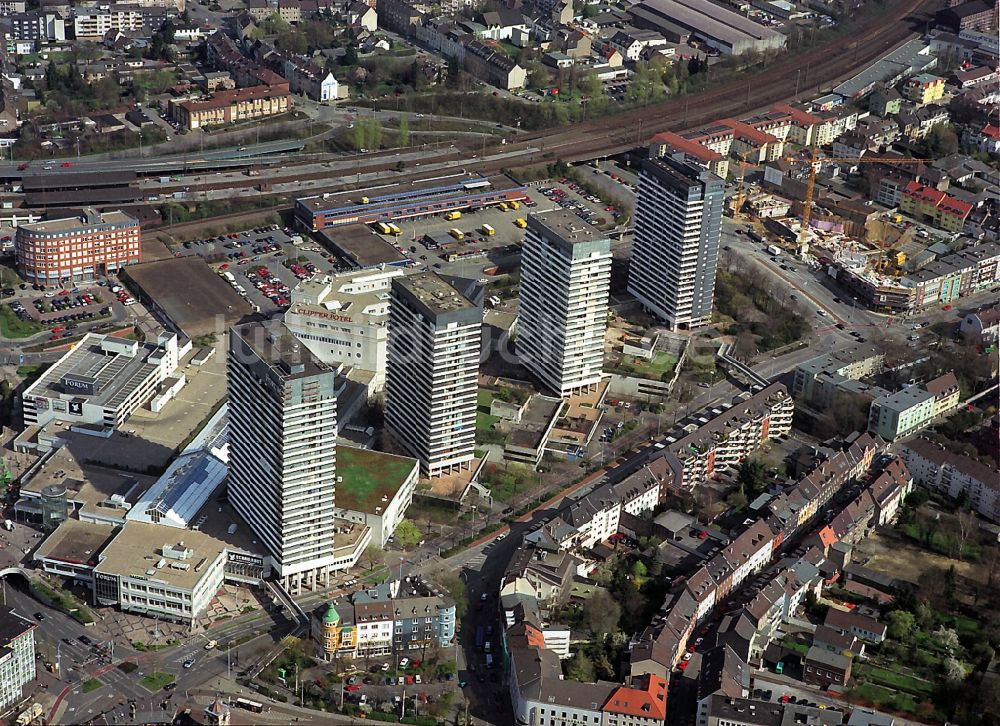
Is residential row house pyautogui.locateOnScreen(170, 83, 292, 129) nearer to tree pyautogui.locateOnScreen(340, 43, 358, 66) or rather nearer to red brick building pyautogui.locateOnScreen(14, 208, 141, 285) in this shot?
tree pyautogui.locateOnScreen(340, 43, 358, 66)

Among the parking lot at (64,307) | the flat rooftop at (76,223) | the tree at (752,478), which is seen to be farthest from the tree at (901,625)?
the flat rooftop at (76,223)

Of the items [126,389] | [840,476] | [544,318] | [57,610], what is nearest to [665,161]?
[544,318]

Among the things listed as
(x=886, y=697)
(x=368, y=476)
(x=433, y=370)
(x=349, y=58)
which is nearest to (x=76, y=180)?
(x=349, y=58)

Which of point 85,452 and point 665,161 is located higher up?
point 665,161

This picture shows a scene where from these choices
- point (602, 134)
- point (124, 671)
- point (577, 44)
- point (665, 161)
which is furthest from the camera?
point (577, 44)

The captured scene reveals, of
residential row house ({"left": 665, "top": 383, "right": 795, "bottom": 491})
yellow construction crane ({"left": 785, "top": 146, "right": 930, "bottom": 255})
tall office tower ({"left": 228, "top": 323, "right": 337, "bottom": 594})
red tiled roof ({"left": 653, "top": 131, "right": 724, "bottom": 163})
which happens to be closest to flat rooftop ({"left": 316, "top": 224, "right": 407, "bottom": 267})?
red tiled roof ({"left": 653, "top": 131, "right": 724, "bottom": 163})

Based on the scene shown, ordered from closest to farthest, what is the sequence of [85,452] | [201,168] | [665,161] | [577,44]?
[85,452] → [665,161] → [201,168] → [577,44]

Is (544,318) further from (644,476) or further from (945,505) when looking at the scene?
(945,505)
